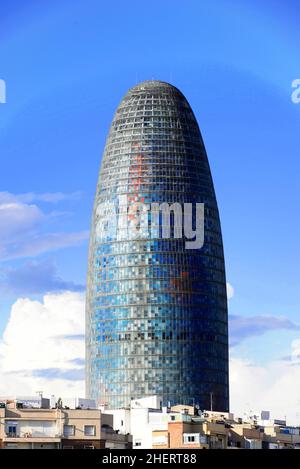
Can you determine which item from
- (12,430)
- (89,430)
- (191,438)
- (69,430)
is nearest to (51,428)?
(69,430)

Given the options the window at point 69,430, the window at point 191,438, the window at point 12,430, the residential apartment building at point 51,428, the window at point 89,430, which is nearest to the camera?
the residential apartment building at point 51,428

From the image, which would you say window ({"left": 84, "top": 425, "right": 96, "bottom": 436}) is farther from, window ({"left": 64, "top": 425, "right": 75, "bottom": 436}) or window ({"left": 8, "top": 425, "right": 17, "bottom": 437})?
window ({"left": 8, "top": 425, "right": 17, "bottom": 437})

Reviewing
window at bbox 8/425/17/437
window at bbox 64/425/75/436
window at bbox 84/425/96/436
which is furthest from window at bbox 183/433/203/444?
window at bbox 8/425/17/437

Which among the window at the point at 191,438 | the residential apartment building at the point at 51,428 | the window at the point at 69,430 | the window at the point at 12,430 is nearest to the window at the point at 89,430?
the residential apartment building at the point at 51,428

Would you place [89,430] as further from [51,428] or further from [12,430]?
[12,430]

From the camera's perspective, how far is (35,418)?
169625 mm

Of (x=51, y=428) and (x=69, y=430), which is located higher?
(x=51, y=428)

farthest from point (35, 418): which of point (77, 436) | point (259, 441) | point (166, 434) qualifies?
point (259, 441)

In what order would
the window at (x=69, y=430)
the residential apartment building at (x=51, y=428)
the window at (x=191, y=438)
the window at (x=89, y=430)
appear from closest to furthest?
the residential apartment building at (x=51, y=428)
the window at (x=69, y=430)
the window at (x=89, y=430)
the window at (x=191, y=438)

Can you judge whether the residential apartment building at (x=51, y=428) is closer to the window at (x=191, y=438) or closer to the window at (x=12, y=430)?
the window at (x=12, y=430)

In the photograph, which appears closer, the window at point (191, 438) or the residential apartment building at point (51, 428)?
the residential apartment building at point (51, 428)
